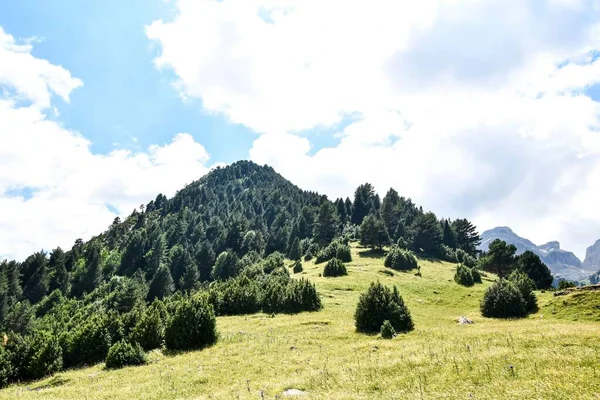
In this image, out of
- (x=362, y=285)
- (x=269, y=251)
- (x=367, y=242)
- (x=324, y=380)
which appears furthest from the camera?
(x=269, y=251)

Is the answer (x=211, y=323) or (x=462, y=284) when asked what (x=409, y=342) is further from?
(x=462, y=284)

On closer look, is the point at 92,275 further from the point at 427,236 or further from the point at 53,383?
the point at 53,383

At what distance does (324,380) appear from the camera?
782 inches

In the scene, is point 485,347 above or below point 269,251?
below

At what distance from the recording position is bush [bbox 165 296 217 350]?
122 feet

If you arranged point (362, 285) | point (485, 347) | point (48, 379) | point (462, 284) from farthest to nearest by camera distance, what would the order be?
point (462, 284), point (362, 285), point (48, 379), point (485, 347)

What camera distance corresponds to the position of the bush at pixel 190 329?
37.2 m

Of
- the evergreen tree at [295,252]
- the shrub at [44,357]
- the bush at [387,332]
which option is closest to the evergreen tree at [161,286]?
the evergreen tree at [295,252]

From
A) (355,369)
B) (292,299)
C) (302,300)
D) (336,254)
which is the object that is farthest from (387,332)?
(336,254)

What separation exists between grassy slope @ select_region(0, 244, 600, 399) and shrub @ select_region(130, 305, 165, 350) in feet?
14.5

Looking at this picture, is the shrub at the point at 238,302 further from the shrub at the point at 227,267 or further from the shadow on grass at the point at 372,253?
the shrub at the point at 227,267

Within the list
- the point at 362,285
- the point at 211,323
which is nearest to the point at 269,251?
the point at 362,285

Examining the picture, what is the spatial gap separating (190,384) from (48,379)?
17527 millimetres

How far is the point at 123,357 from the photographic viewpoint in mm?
32250
